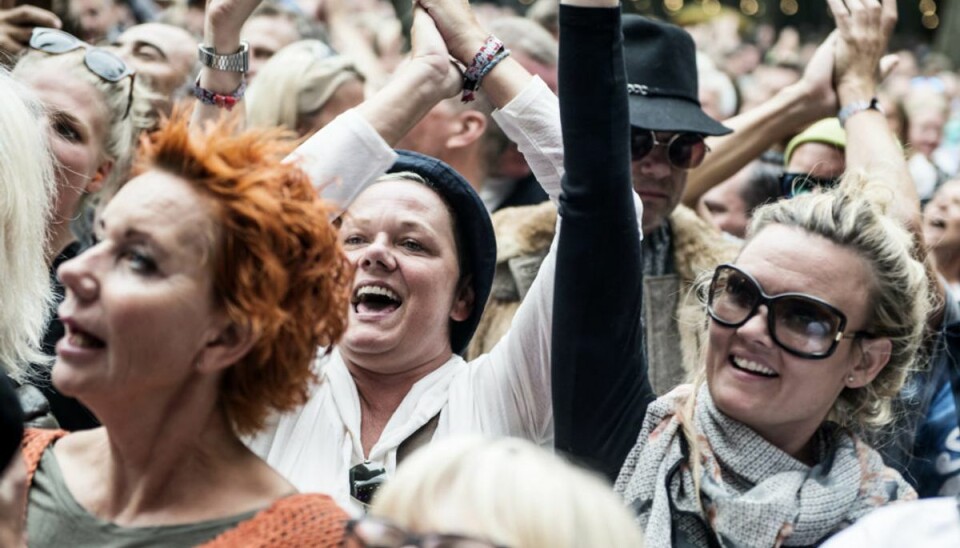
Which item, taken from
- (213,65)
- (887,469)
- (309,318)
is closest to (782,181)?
(887,469)

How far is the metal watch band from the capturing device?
11.6 ft

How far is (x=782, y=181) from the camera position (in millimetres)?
3998

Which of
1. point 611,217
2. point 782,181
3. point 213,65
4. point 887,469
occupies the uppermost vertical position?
point 213,65

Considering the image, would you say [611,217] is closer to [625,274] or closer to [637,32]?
[625,274]

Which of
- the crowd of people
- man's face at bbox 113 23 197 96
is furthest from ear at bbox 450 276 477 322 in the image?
man's face at bbox 113 23 197 96

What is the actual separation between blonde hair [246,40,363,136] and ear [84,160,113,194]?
3.44 ft

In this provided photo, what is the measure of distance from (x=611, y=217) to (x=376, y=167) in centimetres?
47

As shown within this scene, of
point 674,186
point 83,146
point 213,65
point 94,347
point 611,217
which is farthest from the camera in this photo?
point 674,186

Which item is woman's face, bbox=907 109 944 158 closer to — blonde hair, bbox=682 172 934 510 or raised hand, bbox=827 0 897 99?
→ raised hand, bbox=827 0 897 99

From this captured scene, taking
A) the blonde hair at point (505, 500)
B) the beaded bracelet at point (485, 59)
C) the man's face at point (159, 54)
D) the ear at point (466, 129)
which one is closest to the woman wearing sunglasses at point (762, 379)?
the beaded bracelet at point (485, 59)

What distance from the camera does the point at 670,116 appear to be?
386cm

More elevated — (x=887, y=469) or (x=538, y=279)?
(x=538, y=279)

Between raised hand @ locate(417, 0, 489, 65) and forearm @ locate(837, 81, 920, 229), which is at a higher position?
raised hand @ locate(417, 0, 489, 65)

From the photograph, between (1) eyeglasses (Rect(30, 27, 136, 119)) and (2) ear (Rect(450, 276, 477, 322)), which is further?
(1) eyeglasses (Rect(30, 27, 136, 119))
